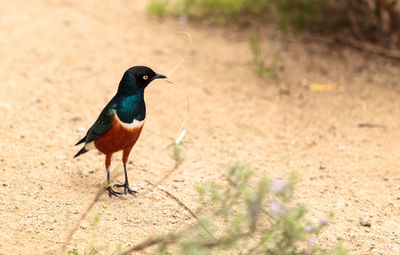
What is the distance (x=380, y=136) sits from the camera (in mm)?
5059

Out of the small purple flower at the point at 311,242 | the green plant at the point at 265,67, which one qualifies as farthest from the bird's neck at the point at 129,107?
the green plant at the point at 265,67

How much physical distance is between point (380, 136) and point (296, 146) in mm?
793

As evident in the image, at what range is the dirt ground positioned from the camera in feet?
12.0

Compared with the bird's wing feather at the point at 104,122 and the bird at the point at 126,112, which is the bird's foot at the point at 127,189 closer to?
the bird at the point at 126,112

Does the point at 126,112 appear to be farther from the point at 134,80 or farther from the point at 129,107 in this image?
the point at 134,80

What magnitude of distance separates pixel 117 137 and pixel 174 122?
1.68 meters

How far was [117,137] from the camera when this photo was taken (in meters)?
3.67

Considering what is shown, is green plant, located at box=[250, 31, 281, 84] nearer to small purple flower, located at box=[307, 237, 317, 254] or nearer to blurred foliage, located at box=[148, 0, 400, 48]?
blurred foliage, located at box=[148, 0, 400, 48]

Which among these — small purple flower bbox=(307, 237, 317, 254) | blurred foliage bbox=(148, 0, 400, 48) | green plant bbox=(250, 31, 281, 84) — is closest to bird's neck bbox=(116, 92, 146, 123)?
small purple flower bbox=(307, 237, 317, 254)

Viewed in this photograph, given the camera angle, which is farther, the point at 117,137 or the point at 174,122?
the point at 174,122

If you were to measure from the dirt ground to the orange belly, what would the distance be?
40 cm

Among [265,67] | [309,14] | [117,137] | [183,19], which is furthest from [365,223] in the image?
[183,19]

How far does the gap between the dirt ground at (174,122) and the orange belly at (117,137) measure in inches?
15.9

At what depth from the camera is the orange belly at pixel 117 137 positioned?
365 cm
